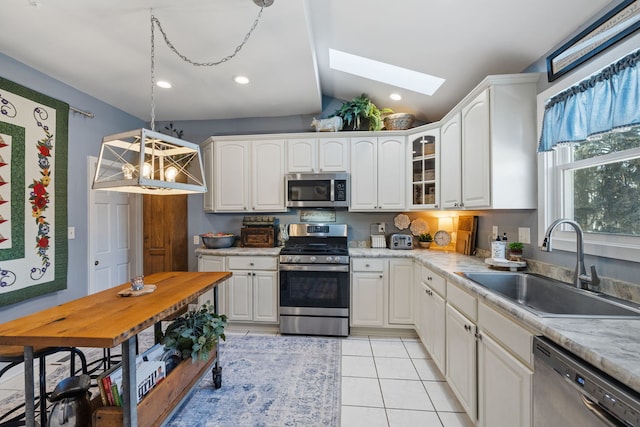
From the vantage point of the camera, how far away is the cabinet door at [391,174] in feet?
10.6

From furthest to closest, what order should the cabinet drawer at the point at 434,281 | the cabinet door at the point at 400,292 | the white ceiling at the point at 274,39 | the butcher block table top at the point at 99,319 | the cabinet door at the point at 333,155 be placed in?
the cabinet door at the point at 333,155
the cabinet door at the point at 400,292
the cabinet drawer at the point at 434,281
the white ceiling at the point at 274,39
the butcher block table top at the point at 99,319

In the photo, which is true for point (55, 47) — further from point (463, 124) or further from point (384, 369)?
point (384, 369)

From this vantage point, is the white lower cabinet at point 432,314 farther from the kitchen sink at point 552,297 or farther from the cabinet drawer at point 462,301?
the kitchen sink at point 552,297

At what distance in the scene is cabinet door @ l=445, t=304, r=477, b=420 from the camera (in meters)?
1.59

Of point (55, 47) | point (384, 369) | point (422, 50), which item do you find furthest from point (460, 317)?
point (55, 47)

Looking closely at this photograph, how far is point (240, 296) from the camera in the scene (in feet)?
10.3

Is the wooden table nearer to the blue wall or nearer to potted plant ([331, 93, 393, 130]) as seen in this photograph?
the blue wall

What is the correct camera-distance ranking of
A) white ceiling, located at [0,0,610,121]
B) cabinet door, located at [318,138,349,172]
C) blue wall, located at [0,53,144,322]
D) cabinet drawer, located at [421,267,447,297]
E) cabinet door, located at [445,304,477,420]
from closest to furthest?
cabinet door, located at [445,304,477,420] < white ceiling, located at [0,0,610,121] < cabinet drawer, located at [421,267,447,297] < blue wall, located at [0,53,144,322] < cabinet door, located at [318,138,349,172]

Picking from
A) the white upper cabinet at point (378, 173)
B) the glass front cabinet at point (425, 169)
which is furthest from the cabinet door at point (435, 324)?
the white upper cabinet at point (378, 173)

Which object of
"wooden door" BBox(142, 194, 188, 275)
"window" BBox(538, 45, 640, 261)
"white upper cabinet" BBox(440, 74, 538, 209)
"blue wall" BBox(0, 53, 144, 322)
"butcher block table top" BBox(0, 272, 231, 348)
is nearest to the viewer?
"butcher block table top" BBox(0, 272, 231, 348)

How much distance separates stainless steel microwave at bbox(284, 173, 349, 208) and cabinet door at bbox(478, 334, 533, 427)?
207 cm

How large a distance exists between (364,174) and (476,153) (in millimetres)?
1313

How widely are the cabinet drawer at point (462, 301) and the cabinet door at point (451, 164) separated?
3.04 feet

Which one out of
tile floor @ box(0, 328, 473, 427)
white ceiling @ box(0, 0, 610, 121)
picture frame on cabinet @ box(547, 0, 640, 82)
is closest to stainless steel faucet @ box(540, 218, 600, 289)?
picture frame on cabinet @ box(547, 0, 640, 82)
